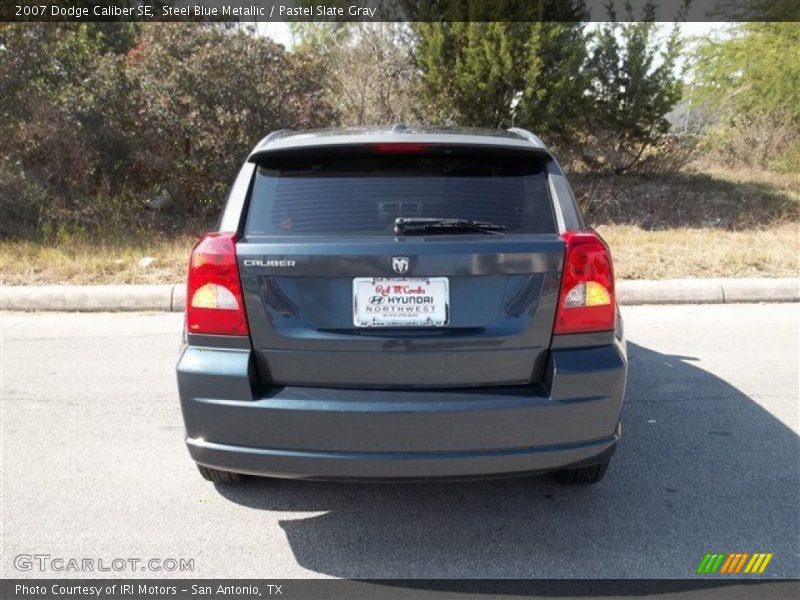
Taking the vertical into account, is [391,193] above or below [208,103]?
below

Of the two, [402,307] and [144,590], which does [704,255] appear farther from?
[144,590]

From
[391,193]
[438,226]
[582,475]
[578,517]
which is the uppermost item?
[391,193]

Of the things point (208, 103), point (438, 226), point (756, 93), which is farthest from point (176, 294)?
point (756, 93)

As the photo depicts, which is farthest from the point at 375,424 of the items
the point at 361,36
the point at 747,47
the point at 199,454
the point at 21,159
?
the point at 747,47

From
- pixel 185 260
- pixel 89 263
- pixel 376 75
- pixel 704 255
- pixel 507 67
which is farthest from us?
pixel 376 75

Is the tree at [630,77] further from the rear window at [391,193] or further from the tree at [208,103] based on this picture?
the rear window at [391,193]

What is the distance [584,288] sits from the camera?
2.78m

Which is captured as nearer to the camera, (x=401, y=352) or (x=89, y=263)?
(x=401, y=352)

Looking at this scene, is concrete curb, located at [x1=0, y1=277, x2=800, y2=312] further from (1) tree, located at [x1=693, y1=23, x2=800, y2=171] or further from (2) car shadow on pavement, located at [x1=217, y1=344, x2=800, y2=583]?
(1) tree, located at [x1=693, y1=23, x2=800, y2=171]

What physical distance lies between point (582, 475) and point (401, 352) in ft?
4.06

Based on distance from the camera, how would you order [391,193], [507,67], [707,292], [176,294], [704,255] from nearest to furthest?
1. [391,193]
2. [176,294]
3. [707,292]
4. [704,255]
5. [507,67]

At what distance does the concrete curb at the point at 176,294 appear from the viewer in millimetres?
7176

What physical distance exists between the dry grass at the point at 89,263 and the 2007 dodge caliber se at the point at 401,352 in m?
5.27

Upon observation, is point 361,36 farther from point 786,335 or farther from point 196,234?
point 786,335
